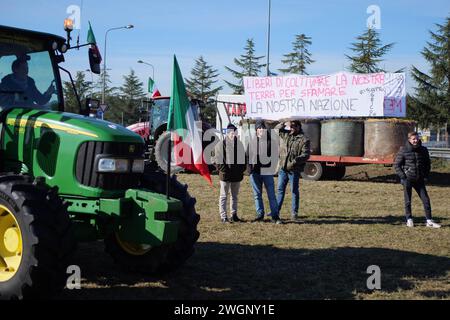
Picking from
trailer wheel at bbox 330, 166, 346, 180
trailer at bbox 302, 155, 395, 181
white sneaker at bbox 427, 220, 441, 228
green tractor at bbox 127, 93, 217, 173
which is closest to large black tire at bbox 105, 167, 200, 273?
white sneaker at bbox 427, 220, 441, 228

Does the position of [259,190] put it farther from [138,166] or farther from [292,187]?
[138,166]

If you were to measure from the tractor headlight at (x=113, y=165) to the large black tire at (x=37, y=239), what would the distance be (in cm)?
58

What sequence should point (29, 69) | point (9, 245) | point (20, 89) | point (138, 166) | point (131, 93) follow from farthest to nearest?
point (131, 93), point (29, 69), point (20, 89), point (138, 166), point (9, 245)

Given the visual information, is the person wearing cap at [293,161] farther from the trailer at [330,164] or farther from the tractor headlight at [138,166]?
the trailer at [330,164]

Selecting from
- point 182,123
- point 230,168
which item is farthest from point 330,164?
point 182,123

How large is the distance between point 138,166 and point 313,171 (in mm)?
11831

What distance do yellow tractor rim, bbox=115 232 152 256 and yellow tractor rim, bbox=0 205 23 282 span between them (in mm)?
1158

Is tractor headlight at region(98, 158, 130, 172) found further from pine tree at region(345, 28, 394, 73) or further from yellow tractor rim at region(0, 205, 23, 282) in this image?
pine tree at region(345, 28, 394, 73)

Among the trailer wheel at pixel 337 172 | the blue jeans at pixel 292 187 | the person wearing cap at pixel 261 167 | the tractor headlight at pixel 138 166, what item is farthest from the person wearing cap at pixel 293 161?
the trailer wheel at pixel 337 172

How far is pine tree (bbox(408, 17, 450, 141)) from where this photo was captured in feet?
105

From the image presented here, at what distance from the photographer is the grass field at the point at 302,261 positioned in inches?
212

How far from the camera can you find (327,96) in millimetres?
16484
